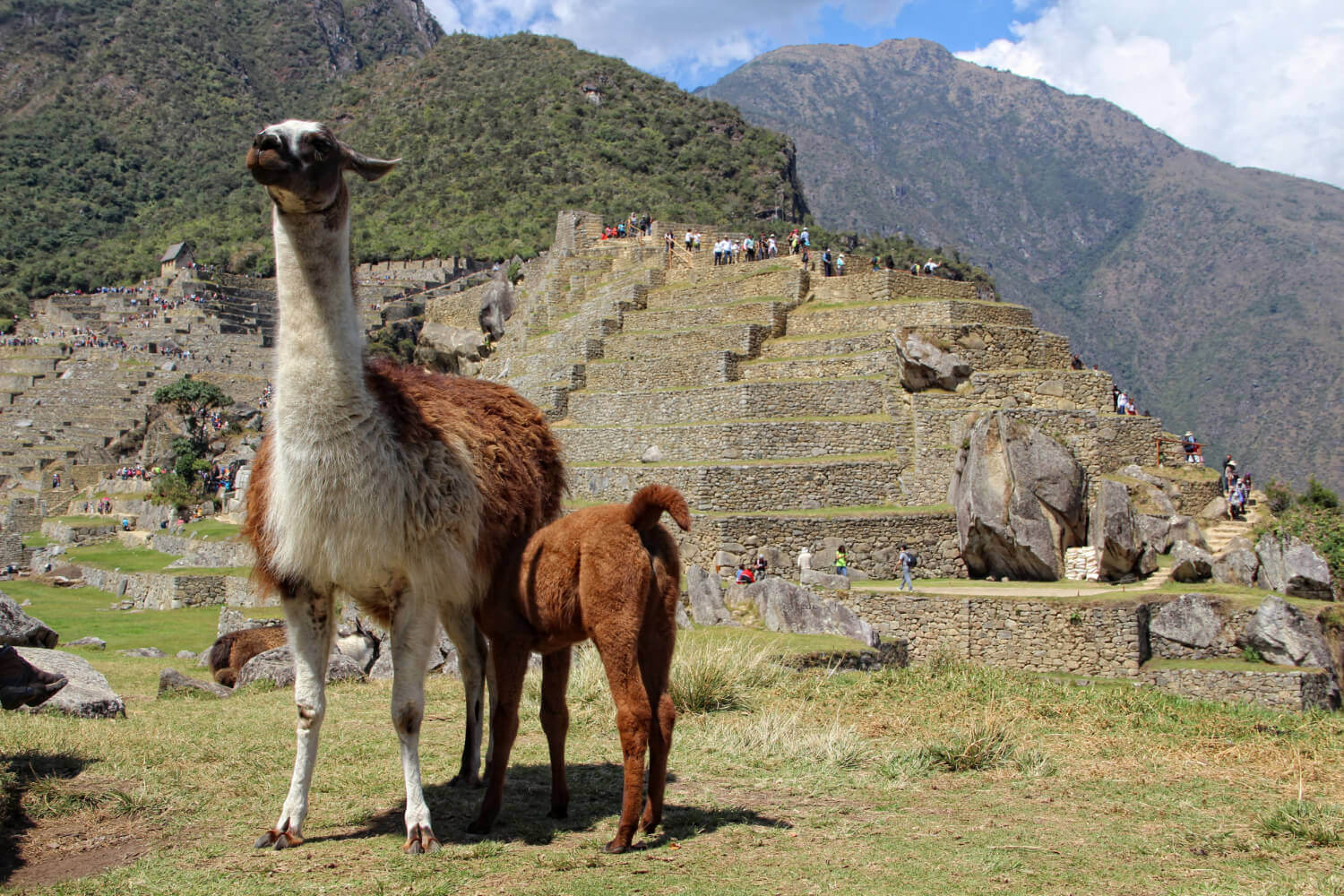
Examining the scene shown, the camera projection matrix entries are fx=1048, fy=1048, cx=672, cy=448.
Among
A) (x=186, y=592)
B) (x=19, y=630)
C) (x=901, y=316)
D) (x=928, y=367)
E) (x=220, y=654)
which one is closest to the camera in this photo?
(x=19, y=630)

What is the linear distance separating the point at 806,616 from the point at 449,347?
31073 mm

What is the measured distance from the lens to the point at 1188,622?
1499cm

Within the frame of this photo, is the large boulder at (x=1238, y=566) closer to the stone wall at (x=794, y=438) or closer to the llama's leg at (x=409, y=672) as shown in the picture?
the stone wall at (x=794, y=438)

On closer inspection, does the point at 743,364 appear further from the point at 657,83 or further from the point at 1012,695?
the point at 657,83

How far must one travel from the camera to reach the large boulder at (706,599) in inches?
629

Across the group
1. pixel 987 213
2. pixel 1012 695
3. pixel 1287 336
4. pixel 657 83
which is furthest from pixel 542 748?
pixel 987 213

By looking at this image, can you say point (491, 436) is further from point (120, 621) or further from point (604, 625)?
point (120, 621)

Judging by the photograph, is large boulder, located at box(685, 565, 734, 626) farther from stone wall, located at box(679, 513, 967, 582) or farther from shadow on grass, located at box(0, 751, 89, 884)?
shadow on grass, located at box(0, 751, 89, 884)

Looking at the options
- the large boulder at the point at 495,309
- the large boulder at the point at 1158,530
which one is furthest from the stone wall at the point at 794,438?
the large boulder at the point at 495,309

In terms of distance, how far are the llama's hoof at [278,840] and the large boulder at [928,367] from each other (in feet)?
68.7

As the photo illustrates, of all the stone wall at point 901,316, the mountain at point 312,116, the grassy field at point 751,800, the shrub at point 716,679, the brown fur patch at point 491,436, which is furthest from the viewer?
the mountain at point 312,116

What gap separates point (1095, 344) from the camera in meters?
71.9

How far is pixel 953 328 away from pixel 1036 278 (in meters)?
72.6

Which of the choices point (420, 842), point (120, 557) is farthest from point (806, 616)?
point (120, 557)
